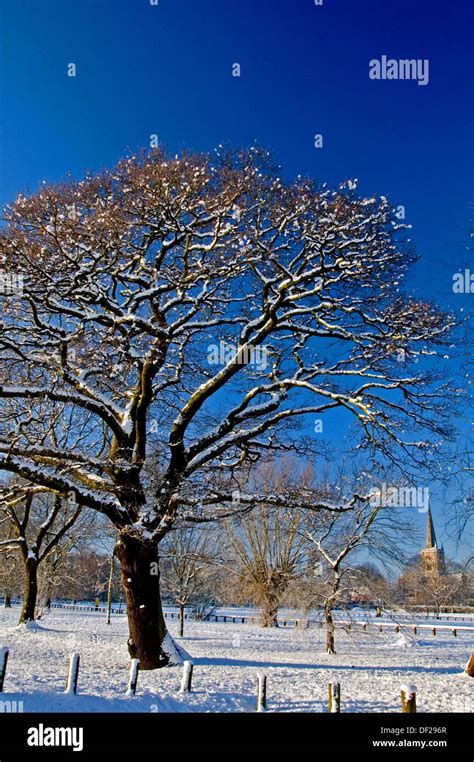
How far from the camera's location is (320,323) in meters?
16.0

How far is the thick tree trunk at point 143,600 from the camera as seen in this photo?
48.4 feet

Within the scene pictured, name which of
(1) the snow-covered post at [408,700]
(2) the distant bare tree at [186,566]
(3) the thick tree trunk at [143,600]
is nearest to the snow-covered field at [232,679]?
(3) the thick tree trunk at [143,600]

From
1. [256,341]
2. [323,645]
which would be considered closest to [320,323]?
[256,341]

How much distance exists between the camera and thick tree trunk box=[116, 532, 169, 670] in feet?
48.4

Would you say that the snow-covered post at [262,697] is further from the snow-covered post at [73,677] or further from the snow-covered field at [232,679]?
the snow-covered post at [73,677]

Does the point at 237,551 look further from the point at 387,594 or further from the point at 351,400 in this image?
the point at 351,400

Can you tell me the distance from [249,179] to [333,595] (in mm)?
16692

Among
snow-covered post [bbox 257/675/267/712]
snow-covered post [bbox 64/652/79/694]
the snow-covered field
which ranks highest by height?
snow-covered post [bbox 64/652/79/694]

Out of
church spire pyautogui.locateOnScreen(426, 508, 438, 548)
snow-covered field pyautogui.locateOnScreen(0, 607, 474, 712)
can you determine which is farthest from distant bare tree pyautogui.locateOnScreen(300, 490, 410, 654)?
church spire pyautogui.locateOnScreen(426, 508, 438, 548)

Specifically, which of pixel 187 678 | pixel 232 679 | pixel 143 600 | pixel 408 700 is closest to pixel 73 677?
pixel 187 678

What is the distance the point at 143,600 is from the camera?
14.9 metres

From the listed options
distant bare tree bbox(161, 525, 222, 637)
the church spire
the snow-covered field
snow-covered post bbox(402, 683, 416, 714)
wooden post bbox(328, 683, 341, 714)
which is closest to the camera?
snow-covered post bbox(402, 683, 416, 714)

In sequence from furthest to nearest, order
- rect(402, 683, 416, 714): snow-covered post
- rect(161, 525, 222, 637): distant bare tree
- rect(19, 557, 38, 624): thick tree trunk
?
1. rect(161, 525, 222, 637): distant bare tree
2. rect(19, 557, 38, 624): thick tree trunk
3. rect(402, 683, 416, 714): snow-covered post

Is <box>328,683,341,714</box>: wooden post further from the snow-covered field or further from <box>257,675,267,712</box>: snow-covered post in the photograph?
<box>257,675,267,712</box>: snow-covered post
